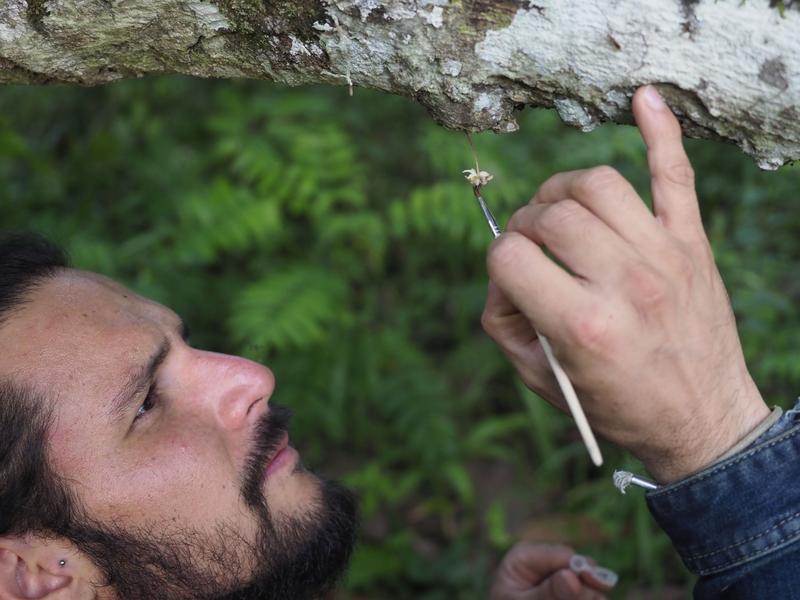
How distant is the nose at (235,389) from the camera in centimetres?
213

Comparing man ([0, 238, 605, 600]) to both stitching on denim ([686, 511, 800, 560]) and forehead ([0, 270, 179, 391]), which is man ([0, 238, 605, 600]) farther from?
stitching on denim ([686, 511, 800, 560])

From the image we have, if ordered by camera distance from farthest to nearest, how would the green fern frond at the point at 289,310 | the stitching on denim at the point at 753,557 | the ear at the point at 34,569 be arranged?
the green fern frond at the point at 289,310 → the ear at the point at 34,569 → the stitching on denim at the point at 753,557

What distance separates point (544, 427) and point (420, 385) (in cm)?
61

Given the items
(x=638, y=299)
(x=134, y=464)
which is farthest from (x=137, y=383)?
(x=638, y=299)

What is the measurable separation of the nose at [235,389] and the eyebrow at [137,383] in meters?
0.11

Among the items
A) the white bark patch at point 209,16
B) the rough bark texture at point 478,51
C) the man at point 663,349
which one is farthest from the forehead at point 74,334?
the man at point 663,349

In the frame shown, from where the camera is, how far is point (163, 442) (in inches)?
80.7

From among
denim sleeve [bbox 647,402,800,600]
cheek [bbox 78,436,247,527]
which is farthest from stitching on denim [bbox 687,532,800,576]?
cheek [bbox 78,436,247,527]

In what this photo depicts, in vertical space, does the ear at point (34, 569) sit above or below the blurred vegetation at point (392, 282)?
above

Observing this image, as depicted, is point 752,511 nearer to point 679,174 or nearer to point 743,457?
point 743,457

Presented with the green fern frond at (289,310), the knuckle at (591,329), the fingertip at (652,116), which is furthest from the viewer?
the green fern frond at (289,310)

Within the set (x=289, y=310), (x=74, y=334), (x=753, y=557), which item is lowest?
(x=289, y=310)

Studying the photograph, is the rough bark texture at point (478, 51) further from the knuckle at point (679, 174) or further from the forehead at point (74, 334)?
the forehead at point (74, 334)

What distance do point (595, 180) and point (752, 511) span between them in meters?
0.69
